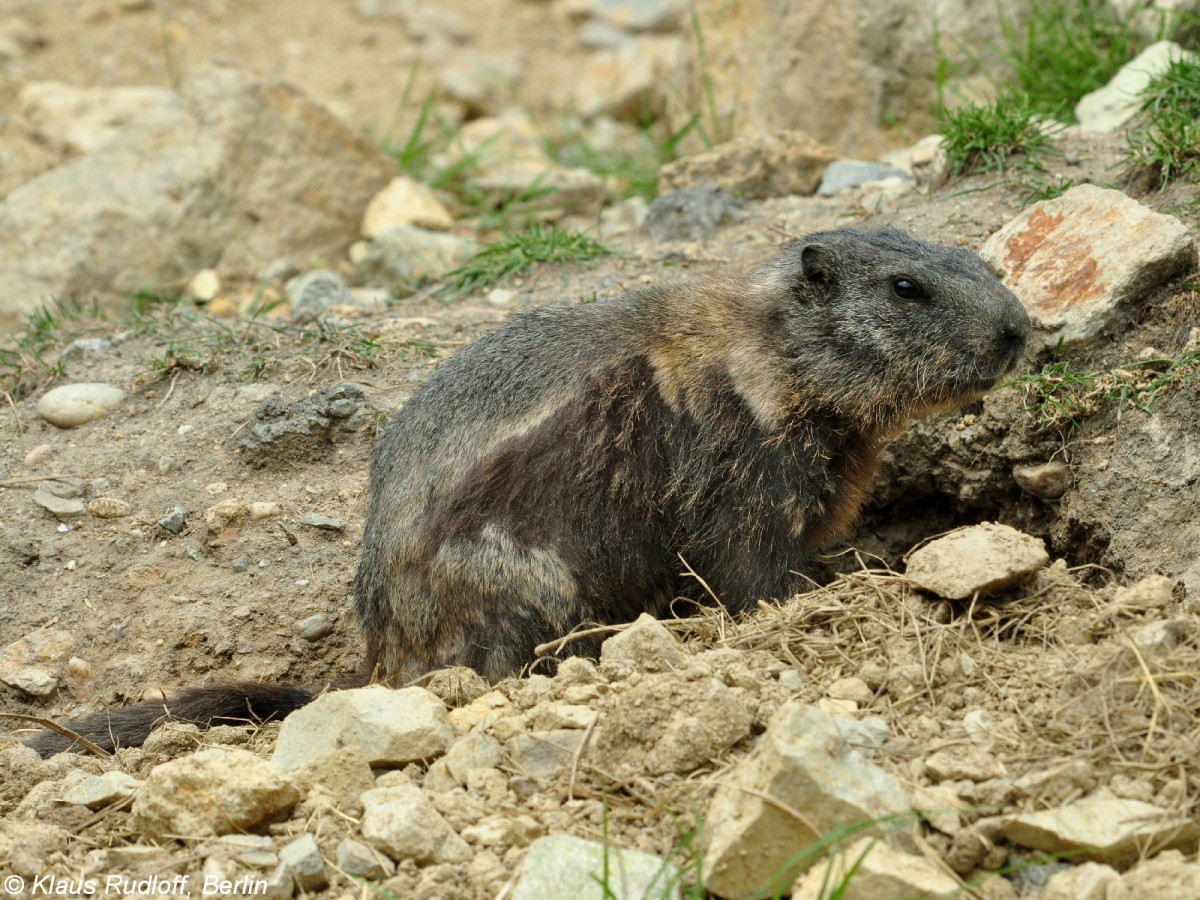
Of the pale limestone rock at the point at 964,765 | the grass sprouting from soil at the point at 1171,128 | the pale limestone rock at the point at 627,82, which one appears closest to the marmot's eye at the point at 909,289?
the grass sprouting from soil at the point at 1171,128

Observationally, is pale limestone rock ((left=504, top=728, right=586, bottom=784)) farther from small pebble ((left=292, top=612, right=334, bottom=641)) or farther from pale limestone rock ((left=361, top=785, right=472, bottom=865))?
small pebble ((left=292, top=612, right=334, bottom=641))

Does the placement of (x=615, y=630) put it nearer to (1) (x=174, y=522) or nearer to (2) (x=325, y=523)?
(2) (x=325, y=523)

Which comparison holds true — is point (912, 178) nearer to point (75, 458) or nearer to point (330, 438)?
point (330, 438)

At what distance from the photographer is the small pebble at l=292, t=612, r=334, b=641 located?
6.16 meters

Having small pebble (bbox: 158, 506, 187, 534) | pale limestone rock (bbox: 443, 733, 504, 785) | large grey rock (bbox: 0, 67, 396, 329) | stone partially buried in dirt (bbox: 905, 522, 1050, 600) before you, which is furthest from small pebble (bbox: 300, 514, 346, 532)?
large grey rock (bbox: 0, 67, 396, 329)

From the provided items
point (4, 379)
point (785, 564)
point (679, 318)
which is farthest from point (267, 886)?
point (4, 379)

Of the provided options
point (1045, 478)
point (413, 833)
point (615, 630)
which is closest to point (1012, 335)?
point (1045, 478)

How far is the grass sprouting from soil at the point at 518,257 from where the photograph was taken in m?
8.06

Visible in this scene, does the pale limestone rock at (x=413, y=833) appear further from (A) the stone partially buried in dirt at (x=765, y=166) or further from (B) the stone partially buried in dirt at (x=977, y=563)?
(A) the stone partially buried in dirt at (x=765, y=166)

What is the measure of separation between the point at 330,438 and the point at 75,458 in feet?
4.46

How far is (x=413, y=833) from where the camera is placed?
3.71 metres

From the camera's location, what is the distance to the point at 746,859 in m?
3.40

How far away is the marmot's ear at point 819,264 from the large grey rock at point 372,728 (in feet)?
7.86

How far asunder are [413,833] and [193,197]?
7627 mm
